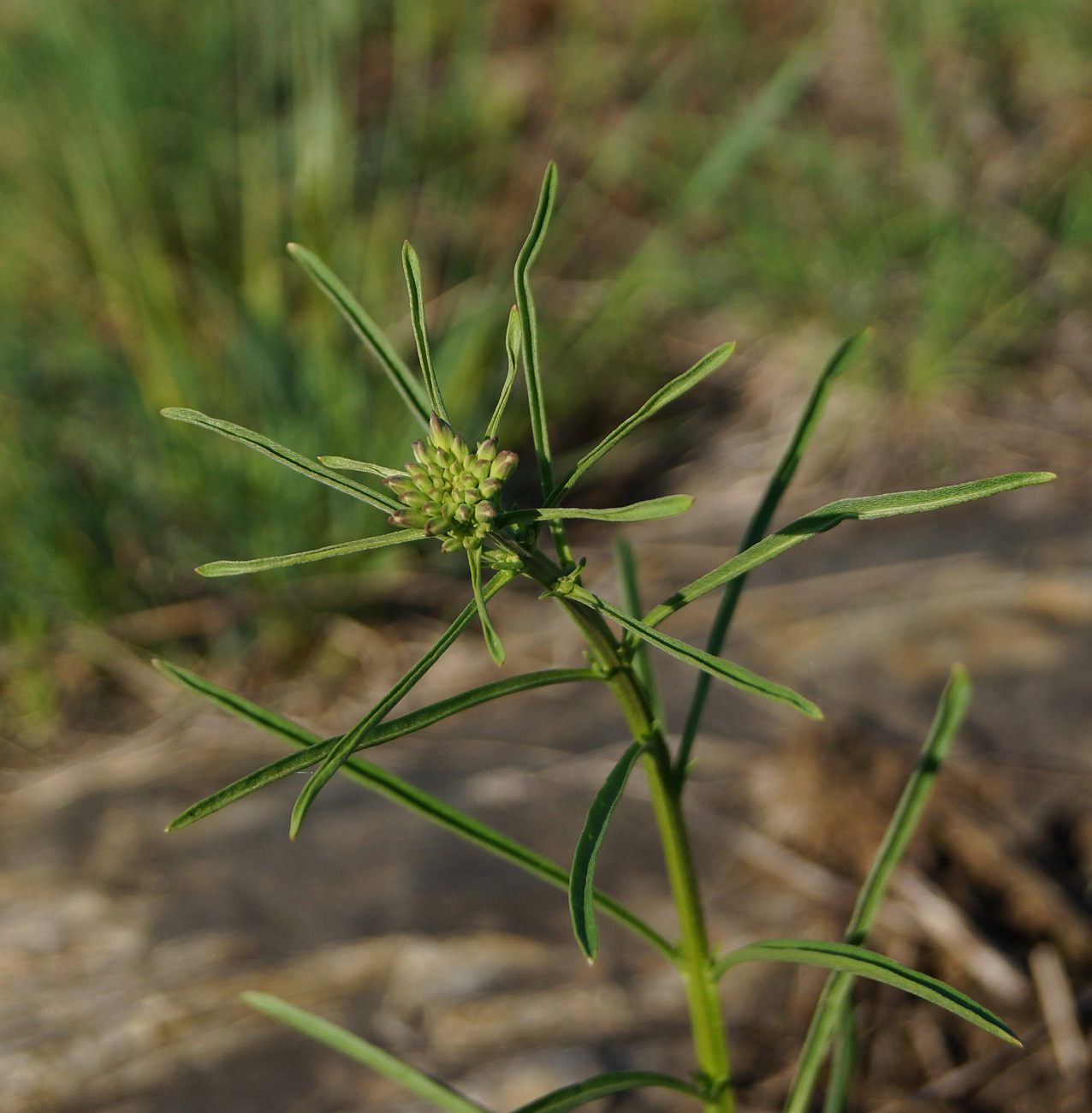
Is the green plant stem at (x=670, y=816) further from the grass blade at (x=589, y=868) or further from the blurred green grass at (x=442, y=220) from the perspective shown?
the blurred green grass at (x=442, y=220)

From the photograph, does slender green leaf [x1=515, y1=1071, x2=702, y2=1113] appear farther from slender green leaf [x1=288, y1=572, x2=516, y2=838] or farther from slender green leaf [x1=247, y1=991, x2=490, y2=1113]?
slender green leaf [x1=288, y1=572, x2=516, y2=838]

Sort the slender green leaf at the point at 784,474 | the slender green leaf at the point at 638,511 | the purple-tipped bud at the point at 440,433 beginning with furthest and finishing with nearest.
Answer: the slender green leaf at the point at 784,474
the purple-tipped bud at the point at 440,433
the slender green leaf at the point at 638,511

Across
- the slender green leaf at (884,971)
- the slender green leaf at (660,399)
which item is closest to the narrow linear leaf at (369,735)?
the slender green leaf at (660,399)

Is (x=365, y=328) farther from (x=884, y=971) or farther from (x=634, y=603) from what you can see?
(x=884, y=971)

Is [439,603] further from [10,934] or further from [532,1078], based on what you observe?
[532,1078]

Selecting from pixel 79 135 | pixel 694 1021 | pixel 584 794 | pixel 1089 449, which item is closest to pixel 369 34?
pixel 79 135

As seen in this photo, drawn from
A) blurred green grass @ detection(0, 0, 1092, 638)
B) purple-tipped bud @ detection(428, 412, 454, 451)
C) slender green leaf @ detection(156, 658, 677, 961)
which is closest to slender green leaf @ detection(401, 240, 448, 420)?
purple-tipped bud @ detection(428, 412, 454, 451)

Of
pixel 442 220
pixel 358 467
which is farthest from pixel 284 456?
pixel 442 220

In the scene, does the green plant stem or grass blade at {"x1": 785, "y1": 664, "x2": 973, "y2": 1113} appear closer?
the green plant stem
